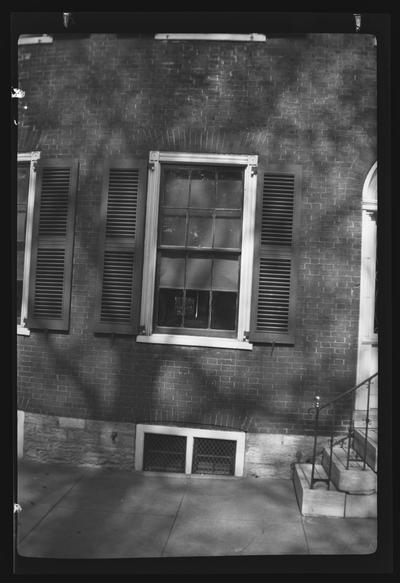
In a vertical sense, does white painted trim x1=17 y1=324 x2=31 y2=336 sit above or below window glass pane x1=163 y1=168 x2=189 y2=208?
below

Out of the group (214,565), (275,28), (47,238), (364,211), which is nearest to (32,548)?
(214,565)

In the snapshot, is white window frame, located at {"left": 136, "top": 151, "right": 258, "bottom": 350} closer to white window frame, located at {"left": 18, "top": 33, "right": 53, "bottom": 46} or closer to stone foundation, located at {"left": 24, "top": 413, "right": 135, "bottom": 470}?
stone foundation, located at {"left": 24, "top": 413, "right": 135, "bottom": 470}

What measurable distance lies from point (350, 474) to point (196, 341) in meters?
1.28

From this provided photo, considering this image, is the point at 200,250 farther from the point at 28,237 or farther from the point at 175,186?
the point at 28,237

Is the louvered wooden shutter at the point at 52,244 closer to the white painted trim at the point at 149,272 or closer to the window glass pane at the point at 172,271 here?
the white painted trim at the point at 149,272

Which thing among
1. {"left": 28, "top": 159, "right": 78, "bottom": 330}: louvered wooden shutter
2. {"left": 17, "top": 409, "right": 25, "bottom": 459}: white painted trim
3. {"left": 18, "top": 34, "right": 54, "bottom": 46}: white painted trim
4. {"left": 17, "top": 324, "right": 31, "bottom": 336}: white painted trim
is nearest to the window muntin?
{"left": 28, "top": 159, "right": 78, "bottom": 330}: louvered wooden shutter

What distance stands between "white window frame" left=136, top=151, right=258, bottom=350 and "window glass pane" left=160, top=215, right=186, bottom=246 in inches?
2.0

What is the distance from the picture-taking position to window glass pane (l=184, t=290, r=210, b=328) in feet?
9.18

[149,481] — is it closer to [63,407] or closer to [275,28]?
[63,407]

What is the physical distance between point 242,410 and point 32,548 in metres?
1.54

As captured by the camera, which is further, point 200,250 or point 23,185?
point 23,185

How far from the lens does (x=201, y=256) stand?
2805 mm

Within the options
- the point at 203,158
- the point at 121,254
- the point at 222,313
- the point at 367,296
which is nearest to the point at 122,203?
the point at 121,254

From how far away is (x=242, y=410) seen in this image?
2.80 meters
